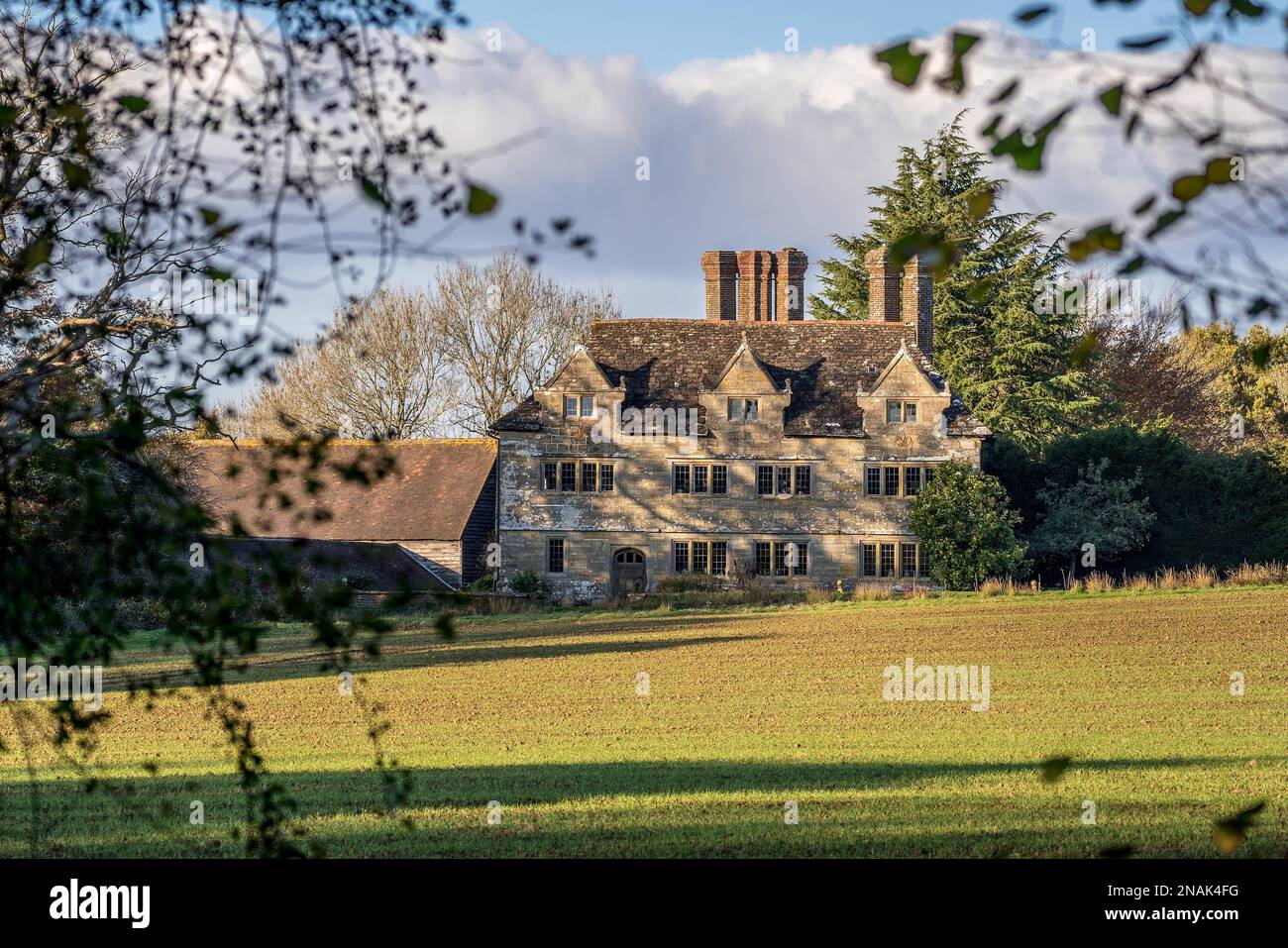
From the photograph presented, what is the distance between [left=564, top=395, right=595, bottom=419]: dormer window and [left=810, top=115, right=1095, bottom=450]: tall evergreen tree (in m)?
14.7

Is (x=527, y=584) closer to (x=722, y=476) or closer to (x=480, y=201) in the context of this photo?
(x=722, y=476)

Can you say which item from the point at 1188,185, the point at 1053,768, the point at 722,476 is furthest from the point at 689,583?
the point at 1188,185

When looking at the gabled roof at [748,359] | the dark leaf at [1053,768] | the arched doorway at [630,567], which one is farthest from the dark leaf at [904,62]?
the gabled roof at [748,359]

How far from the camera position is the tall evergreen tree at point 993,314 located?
193 ft

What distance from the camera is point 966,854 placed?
1163 cm

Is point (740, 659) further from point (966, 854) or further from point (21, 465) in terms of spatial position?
point (21, 465)

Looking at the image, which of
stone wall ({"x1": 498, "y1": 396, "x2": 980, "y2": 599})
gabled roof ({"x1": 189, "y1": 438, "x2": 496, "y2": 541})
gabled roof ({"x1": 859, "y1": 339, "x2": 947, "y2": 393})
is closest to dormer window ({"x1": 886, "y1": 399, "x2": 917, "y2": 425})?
stone wall ({"x1": 498, "y1": 396, "x2": 980, "y2": 599})

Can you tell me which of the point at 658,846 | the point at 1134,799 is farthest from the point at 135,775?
the point at 1134,799

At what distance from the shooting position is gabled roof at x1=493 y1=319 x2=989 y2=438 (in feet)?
168

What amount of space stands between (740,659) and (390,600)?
24687 millimetres

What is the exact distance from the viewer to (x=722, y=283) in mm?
56125

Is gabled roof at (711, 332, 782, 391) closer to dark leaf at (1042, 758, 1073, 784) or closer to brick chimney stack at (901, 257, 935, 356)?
brick chimney stack at (901, 257, 935, 356)

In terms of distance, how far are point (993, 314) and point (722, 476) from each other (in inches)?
620
